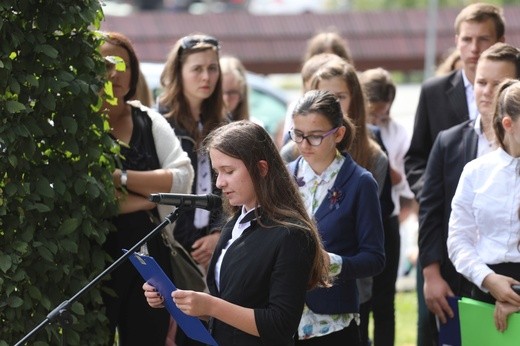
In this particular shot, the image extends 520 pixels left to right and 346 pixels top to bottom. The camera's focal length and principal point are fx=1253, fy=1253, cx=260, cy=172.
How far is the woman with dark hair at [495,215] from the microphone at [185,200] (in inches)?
52.6

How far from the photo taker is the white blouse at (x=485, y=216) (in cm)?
528

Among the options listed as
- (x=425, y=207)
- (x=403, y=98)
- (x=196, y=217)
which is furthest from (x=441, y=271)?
(x=403, y=98)

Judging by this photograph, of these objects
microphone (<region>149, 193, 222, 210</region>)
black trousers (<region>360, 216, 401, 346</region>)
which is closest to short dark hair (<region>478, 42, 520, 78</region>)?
black trousers (<region>360, 216, 401, 346</region>)

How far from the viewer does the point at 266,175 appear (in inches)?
184

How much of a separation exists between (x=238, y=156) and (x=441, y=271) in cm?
190

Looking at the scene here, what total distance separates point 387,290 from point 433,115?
1117mm

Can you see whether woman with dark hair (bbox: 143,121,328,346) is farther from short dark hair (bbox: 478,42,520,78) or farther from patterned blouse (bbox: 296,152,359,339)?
short dark hair (bbox: 478,42,520,78)

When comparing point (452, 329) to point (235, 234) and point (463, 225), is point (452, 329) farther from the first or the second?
point (235, 234)

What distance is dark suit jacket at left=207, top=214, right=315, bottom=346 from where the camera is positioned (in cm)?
452

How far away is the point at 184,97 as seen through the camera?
22.4 ft

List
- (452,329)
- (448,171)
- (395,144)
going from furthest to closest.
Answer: (395,144) → (448,171) → (452,329)

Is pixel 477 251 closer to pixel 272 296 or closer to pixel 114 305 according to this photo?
pixel 272 296

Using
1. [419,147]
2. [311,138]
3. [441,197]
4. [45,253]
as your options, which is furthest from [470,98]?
[45,253]

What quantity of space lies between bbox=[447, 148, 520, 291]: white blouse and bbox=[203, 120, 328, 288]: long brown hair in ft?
3.07
